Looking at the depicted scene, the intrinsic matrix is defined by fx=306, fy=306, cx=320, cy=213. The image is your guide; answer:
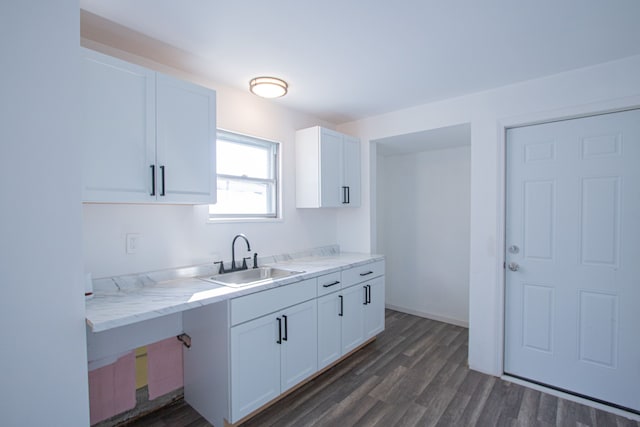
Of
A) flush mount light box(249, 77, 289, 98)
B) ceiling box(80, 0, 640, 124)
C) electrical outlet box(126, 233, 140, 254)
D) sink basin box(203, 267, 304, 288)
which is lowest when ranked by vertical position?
sink basin box(203, 267, 304, 288)

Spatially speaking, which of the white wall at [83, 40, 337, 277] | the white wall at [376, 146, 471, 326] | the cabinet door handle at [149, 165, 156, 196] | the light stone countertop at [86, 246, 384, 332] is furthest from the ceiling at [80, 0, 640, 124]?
the light stone countertop at [86, 246, 384, 332]

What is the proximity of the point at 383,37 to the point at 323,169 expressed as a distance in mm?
1398

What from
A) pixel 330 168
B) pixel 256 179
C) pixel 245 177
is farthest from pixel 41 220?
pixel 330 168

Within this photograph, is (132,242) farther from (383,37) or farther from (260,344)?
(383,37)

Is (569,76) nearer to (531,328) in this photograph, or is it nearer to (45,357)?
(531,328)

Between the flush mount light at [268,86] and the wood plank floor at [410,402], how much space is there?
2.37 m

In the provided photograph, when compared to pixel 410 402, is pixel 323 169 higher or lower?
higher

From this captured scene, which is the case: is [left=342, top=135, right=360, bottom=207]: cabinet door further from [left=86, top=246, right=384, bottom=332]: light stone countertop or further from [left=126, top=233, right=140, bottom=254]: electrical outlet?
[left=126, top=233, right=140, bottom=254]: electrical outlet

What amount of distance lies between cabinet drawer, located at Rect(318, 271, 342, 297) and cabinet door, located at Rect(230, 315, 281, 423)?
519 millimetres

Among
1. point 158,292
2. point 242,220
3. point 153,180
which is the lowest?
point 158,292

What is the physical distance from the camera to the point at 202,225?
2.37 meters

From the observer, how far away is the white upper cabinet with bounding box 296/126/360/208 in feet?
9.95

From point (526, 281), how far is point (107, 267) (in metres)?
3.12

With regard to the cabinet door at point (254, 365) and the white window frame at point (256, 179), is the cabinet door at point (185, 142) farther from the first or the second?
the cabinet door at point (254, 365)
